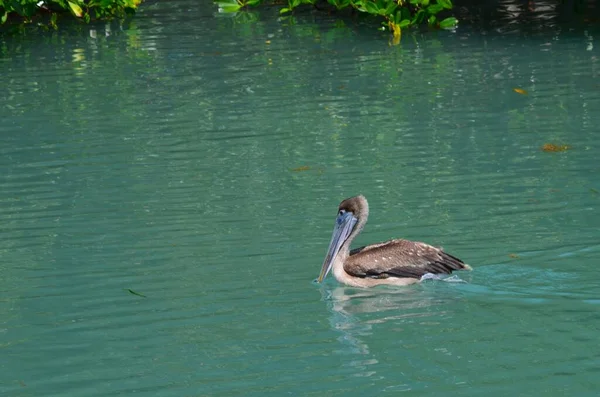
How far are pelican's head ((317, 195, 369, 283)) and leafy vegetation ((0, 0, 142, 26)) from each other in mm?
12430

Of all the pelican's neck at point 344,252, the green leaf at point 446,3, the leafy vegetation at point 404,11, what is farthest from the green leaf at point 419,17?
the pelican's neck at point 344,252

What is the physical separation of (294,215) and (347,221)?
50.2 inches

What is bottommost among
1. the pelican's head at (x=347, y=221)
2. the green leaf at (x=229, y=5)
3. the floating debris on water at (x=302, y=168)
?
the floating debris on water at (x=302, y=168)

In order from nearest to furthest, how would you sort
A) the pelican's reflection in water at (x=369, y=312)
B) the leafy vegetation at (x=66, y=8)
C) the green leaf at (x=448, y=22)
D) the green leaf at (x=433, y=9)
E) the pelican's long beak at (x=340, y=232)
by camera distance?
the pelican's reflection in water at (x=369, y=312) < the pelican's long beak at (x=340, y=232) < the green leaf at (x=433, y=9) < the green leaf at (x=448, y=22) < the leafy vegetation at (x=66, y=8)

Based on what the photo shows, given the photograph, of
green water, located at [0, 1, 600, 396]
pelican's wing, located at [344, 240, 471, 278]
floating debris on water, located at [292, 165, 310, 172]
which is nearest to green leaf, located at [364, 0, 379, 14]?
green water, located at [0, 1, 600, 396]

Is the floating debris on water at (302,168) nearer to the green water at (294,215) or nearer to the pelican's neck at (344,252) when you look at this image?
the green water at (294,215)

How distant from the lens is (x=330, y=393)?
6.80 m

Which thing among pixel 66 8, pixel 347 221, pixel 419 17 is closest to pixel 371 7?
pixel 419 17

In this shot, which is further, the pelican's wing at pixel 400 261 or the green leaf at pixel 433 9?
the green leaf at pixel 433 9

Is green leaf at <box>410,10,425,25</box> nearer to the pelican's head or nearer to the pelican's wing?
the pelican's head

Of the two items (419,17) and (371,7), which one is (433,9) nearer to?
(419,17)

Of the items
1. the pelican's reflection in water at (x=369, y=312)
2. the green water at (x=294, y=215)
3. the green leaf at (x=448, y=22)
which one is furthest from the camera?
the green leaf at (x=448, y=22)

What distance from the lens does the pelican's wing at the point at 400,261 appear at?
336 inches

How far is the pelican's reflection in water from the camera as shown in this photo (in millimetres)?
7426
